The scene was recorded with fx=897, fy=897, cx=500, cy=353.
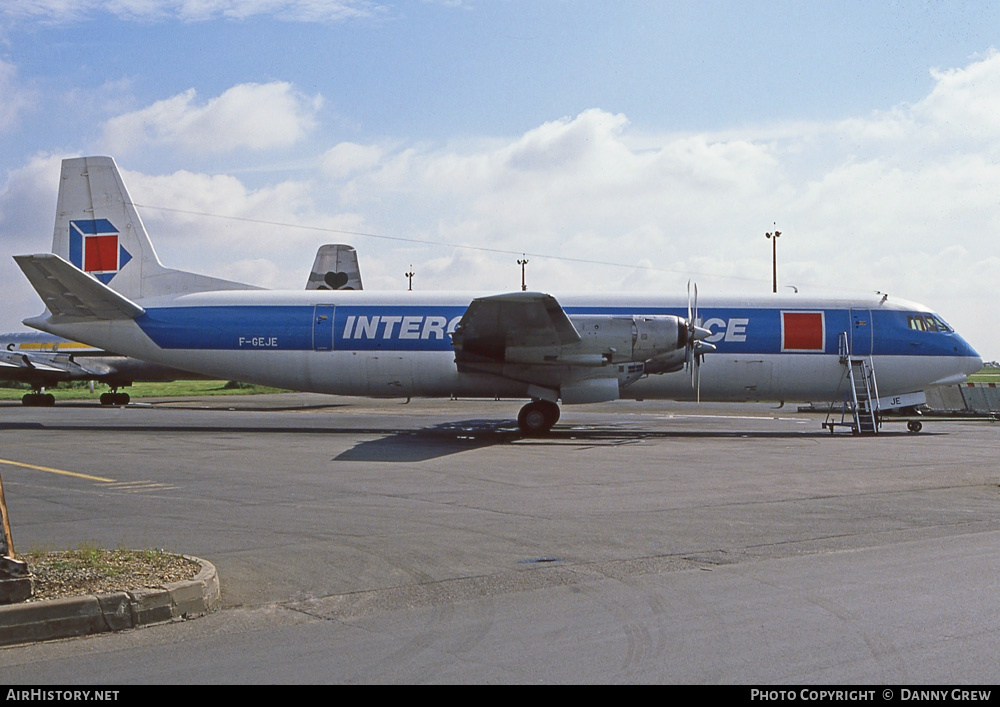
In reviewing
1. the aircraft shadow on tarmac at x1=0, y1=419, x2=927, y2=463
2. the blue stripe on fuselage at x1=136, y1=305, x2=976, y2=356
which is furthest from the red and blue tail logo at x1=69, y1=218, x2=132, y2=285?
the aircraft shadow on tarmac at x1=0, y1=419, x2=927, y2=463

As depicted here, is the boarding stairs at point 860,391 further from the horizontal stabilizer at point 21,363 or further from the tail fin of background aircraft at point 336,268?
the horizontal stabilizer at point 21,363

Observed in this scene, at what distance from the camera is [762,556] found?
8953mm

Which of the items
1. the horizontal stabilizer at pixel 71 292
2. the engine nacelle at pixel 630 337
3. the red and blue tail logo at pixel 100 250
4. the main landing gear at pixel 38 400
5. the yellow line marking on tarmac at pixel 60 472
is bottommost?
the yellow line marking on tarmac at pixel 60 472

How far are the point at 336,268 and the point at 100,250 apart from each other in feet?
58.1

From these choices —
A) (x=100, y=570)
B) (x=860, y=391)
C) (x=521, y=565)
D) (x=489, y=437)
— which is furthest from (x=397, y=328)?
(x=100, y=570)

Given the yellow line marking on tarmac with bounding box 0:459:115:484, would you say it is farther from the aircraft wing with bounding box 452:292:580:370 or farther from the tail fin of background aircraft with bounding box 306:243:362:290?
the tail fin of background aircraft with bounding box 306:243:362:290

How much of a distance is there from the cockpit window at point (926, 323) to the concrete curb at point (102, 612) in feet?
80.0

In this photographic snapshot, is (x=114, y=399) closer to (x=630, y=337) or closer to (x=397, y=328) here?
(x=397, y=328)

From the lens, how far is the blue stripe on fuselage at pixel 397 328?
25500mm

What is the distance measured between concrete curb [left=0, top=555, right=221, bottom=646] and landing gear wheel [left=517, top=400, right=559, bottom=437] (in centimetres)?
1774

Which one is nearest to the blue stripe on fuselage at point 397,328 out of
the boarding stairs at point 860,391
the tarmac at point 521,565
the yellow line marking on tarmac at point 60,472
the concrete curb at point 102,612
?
the boarding stairs at point 860,391

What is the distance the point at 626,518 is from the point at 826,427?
17881 millimetres

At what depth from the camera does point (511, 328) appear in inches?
910

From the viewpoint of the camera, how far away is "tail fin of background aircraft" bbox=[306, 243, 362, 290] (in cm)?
4541
